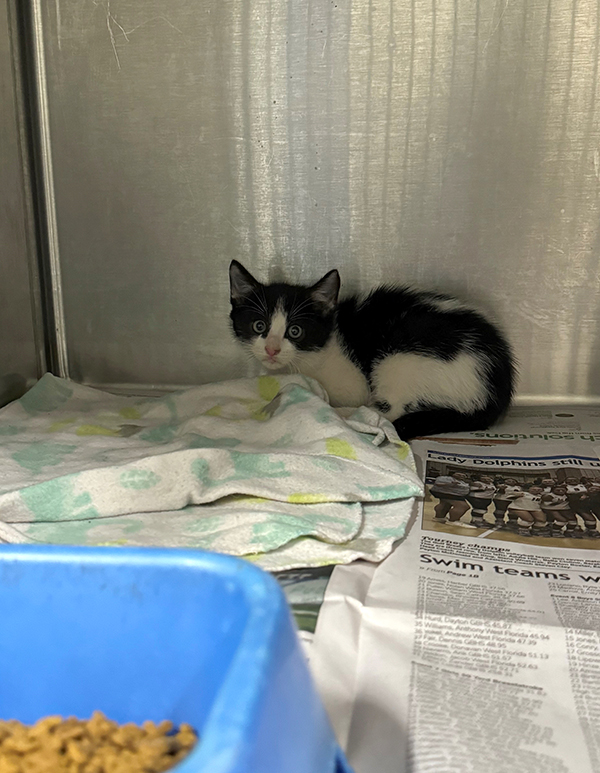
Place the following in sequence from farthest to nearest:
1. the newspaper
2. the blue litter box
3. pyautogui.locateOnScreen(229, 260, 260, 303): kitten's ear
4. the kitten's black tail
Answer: pyautogui.locateOnScreen(229, 260, 260, 303): kitten's ear, the kitten's black tail, the newspaper, the blue litter box

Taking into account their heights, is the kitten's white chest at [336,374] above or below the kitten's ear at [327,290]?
below

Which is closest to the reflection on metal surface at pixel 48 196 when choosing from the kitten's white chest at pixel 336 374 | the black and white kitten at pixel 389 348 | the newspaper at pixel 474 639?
the black and white kitten at pixel 389 348

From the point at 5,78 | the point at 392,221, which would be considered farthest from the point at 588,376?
the point at 5,78

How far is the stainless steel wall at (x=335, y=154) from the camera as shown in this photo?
1.48 metres

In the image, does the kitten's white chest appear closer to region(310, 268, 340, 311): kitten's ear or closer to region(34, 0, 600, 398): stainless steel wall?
region(310, 268, 340, 311): kitten's ear

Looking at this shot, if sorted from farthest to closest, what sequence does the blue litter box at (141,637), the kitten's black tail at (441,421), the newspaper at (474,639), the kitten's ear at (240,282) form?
1. the kitten's ear at (240,282)
2. the kitten's black tail at (441,421)
3. the newspaper at (474,639)
4. the blue litter box at (141,637)

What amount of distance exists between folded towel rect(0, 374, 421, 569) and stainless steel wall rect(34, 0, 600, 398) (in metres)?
0.44

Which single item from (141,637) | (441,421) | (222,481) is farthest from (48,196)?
(141,637)

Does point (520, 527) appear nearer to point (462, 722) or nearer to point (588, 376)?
point (462, 722)

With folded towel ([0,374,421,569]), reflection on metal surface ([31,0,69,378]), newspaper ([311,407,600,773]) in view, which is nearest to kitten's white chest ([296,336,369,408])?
folded towel ([0,374,421,569])

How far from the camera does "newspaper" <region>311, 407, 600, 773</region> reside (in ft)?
1.90

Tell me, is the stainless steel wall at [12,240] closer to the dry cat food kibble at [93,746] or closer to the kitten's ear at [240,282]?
the kitten's ear at [240,282]

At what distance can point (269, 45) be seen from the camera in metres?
1.52

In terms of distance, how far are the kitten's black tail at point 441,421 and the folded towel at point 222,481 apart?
3.3 inches
